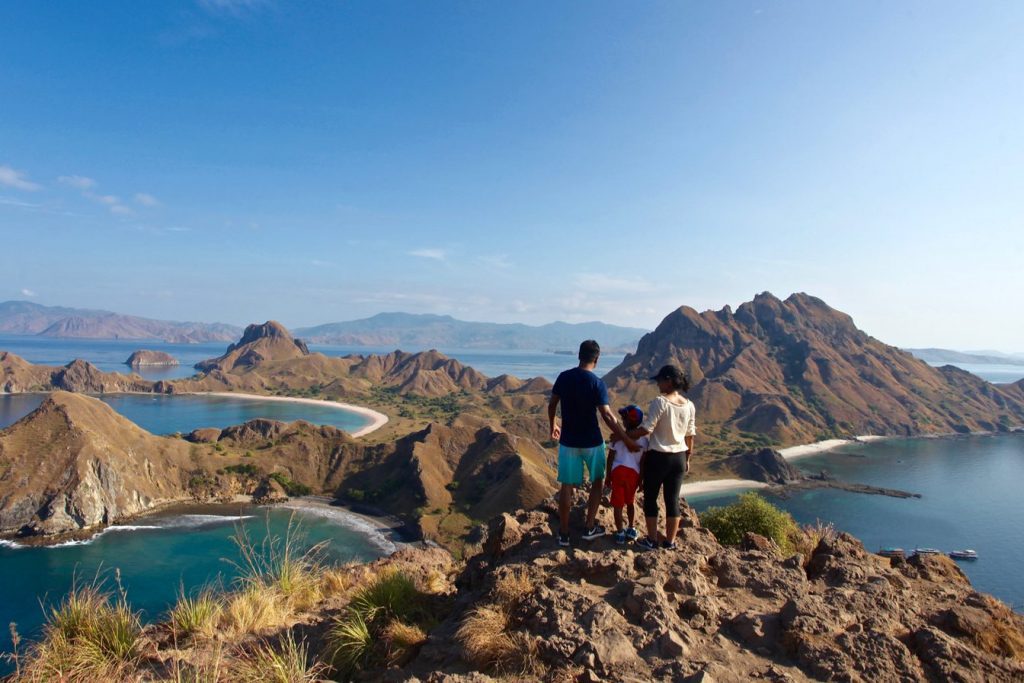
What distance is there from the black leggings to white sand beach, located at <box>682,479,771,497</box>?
233ft

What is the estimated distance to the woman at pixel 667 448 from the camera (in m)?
6.33

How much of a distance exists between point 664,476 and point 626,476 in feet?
1.59

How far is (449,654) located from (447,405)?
153 meters

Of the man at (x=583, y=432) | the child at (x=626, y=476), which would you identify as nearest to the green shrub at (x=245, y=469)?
the man at (x=583, y=432)

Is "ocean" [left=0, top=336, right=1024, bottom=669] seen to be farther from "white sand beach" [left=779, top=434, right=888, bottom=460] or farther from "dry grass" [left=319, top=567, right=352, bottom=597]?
"dry grass" [left=319, top=567, right=352, bottom=597]

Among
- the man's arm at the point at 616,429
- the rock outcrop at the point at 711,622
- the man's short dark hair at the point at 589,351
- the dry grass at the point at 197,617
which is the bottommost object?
the dry grass at the point at 197,617

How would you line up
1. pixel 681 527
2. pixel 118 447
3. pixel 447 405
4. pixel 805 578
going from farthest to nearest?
1. pixel 447 405
2. pixel 118 447
3. pixel 681 527
4. pixel 805 578

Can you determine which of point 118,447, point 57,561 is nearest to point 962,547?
point 57,561

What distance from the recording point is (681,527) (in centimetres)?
756

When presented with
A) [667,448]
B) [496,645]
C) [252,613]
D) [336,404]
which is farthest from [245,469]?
[336,404]

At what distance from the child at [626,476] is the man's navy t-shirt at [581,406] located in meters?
0.36

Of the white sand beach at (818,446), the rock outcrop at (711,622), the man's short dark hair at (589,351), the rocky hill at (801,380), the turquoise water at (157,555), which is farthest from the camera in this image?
the rocky hill at (801,380)

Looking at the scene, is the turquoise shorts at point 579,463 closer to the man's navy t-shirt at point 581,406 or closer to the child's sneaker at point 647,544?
the man's navy t-shirt at point 581,406

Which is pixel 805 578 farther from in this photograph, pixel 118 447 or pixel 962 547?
pixel 118 447
